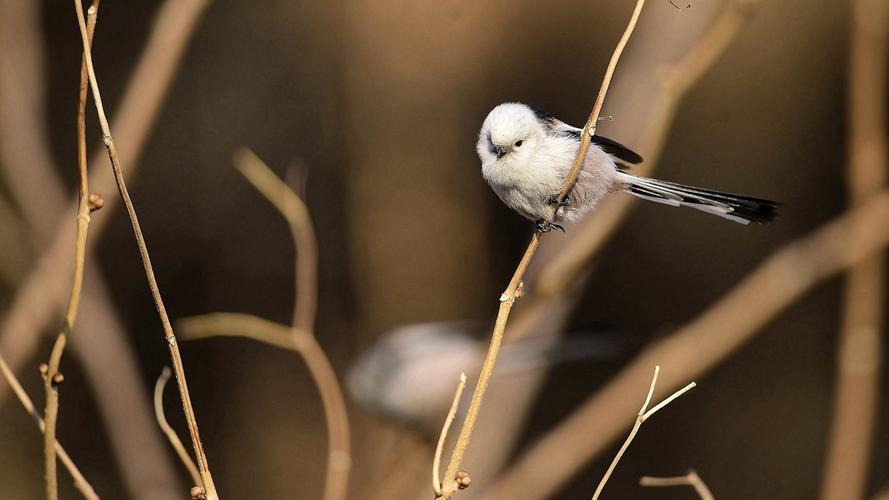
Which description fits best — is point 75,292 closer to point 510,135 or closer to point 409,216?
point 510,135

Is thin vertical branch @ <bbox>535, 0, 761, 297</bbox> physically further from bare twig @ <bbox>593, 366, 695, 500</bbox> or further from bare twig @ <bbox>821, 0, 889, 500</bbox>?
bare twig @ <bbox>593, 366, 695, 500</bbox>

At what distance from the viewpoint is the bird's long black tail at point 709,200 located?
0.89 meters

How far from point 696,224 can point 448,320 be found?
2.63 ft

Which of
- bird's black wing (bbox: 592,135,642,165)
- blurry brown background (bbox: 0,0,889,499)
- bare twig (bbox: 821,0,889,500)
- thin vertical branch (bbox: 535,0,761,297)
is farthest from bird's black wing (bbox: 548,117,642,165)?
blurry brown background (bbox: 0,0,889,499)

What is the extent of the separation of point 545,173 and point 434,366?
1.07 meters

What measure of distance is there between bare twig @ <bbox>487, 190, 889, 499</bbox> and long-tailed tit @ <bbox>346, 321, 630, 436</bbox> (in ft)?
0.72

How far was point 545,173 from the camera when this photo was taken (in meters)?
1.03

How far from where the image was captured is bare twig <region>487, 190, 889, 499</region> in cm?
157

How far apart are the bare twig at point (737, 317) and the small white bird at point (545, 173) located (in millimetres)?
646

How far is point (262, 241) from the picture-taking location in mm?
2879

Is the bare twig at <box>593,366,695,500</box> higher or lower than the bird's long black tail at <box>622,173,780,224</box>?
lower

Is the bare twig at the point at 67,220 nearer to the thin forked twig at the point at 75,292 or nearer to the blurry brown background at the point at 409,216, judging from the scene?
the blurry brown background at the point at 409,216

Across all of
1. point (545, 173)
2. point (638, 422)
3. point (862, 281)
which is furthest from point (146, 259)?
point (862, 281)

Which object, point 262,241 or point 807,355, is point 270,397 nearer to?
point 262,241
